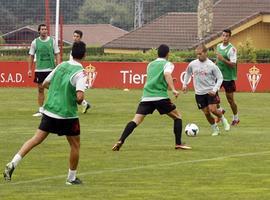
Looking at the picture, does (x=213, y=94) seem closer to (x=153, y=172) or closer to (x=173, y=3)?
(x=153, y=172)

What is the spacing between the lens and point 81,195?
12758 millimetres

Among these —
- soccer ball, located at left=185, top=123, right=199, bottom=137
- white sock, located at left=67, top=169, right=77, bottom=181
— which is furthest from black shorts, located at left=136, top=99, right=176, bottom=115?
white sock, located at left=67, top=169, right=77, bottom=181

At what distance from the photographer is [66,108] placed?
13.8 meters

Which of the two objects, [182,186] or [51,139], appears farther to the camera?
[51,139]

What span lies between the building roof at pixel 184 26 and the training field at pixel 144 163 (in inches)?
1118

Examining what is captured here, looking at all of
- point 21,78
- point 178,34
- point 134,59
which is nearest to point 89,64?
point 21,78

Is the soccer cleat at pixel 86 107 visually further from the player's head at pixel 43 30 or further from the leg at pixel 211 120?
the leg at pixel 211 120

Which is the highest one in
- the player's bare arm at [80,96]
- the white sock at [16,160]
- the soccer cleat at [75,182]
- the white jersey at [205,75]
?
the player's bare arm at [80,96]

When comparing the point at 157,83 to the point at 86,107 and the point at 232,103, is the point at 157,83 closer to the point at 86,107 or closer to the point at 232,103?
the point at 232,103

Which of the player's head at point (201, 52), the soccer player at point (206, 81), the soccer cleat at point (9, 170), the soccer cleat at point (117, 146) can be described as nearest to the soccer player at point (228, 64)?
the soccer player at point (206, 81)

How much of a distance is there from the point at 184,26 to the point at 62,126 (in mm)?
42623

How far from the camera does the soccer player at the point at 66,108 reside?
537 inches

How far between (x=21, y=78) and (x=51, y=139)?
2022cm

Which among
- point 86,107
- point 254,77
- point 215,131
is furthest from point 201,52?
point 254,77
